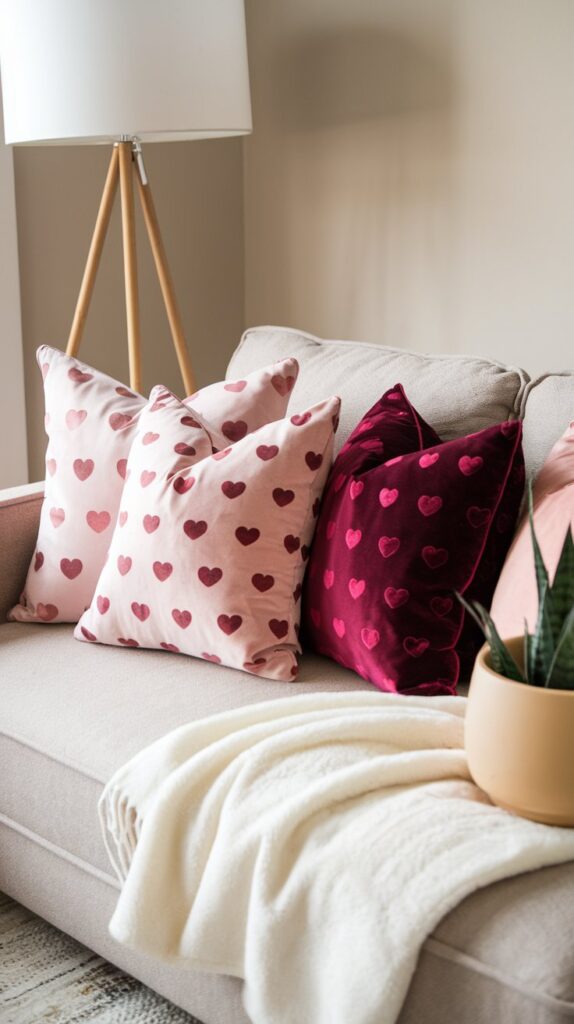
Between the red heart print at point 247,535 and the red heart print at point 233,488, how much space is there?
→ 0.05m

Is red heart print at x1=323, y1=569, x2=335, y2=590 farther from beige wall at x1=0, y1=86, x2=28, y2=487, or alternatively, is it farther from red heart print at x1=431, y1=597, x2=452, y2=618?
beige wall at x1=0, y1=86, x2=28, y2=487

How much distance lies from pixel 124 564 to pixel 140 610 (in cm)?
7

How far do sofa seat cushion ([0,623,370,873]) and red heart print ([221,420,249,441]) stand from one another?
36 centimetres

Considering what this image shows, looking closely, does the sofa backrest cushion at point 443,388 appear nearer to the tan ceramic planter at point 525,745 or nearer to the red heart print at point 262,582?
the red heart print at point 262,582

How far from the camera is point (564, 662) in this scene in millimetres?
1195

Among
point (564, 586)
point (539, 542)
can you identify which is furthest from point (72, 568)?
point (564, 586)

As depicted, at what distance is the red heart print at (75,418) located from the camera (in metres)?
1.98

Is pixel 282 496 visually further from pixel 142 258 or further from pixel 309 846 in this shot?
pixel 142 258

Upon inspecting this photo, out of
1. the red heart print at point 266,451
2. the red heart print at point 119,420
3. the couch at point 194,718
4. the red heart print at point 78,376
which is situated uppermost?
the red heart print at point 78,376

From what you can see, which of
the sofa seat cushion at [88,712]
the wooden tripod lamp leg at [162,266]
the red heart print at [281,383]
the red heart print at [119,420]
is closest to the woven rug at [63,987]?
the sofa seat cushion at [88,712]

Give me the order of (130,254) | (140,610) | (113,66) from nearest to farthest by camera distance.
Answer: (140,610)
(113,66)
(130,254)

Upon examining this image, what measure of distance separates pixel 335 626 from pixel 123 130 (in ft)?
4.16

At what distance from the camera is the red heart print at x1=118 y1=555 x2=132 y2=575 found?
1.78 m

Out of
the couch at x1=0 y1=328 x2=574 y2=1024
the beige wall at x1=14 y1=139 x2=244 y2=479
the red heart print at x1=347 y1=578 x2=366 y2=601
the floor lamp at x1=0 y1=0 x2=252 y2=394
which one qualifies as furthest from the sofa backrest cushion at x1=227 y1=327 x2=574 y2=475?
the beige wall at x1=14 y1=139 x2=244 y2=479
